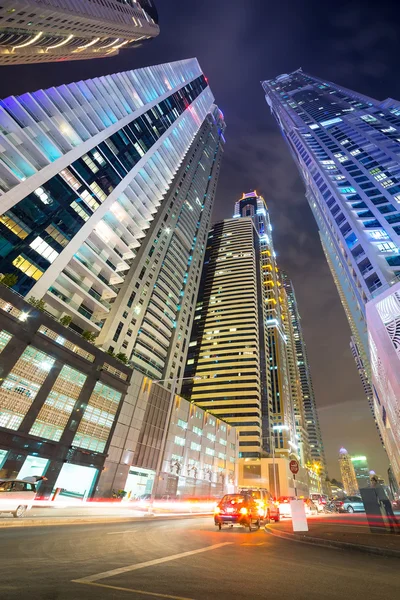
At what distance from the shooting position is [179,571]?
19.3ft

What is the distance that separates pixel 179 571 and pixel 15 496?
13.4 metres

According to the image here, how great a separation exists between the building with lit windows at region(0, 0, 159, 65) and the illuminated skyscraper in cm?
8453

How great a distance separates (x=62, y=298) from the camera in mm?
47844

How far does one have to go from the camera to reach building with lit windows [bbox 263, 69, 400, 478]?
124 ft

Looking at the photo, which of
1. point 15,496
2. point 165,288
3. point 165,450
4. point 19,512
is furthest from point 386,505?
point 165,288

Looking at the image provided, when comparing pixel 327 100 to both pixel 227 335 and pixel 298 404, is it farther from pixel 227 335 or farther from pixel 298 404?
pixel 298 404

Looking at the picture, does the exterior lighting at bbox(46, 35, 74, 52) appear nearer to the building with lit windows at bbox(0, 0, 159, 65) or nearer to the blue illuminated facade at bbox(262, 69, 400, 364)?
the building with lit windows at bbox(0, 0, 159, 65)

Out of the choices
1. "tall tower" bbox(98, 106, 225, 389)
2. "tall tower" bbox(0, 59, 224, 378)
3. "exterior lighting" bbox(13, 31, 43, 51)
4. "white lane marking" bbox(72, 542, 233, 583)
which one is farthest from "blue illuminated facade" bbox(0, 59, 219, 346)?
"white lane marking" bbox(72, 542, 233, 583)

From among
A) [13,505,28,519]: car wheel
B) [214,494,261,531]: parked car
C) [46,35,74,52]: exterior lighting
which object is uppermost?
[46,35,74,52]: exterior lighting

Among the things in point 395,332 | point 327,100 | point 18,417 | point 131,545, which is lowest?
point 131,545

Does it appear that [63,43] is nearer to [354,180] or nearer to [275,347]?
[354,180]

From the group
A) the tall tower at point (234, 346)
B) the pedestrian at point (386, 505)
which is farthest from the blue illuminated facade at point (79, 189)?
the tall tower at point (234, 346)

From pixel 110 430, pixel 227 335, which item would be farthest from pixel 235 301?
pixel 110 430

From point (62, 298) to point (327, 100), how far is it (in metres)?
113
